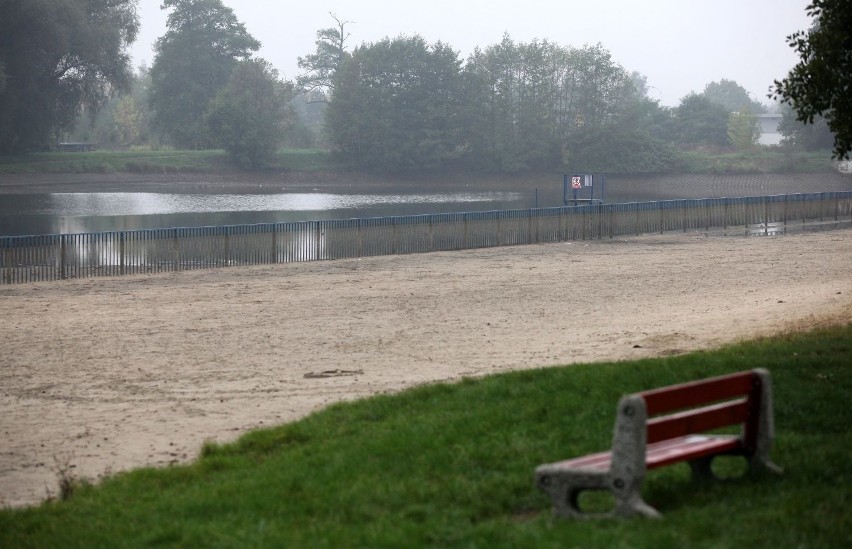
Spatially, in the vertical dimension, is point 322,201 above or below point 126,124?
below

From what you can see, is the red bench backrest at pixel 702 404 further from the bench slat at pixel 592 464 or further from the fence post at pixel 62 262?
the fence post at pixel 62 262

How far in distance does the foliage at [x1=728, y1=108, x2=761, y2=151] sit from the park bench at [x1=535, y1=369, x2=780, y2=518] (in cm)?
10235

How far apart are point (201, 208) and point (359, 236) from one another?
97.8 feet

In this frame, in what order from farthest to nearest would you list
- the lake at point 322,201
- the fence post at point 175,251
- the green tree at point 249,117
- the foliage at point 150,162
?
the green tree at point 249,117 < the foliage at point 150,162 < the lake at point 322,201 < the fence post at point 175,251

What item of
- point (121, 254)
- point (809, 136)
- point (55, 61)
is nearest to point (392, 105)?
point (55, 61)

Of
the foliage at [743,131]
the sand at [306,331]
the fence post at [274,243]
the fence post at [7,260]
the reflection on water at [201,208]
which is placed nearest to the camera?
the sand at [306,331]

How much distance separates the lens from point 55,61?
79438 mm

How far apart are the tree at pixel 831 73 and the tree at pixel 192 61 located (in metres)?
92.7

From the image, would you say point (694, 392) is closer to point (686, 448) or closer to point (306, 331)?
point (686, 448)

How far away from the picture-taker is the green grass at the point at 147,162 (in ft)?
262

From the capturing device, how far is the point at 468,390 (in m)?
11.1

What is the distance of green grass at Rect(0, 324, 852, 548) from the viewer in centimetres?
589

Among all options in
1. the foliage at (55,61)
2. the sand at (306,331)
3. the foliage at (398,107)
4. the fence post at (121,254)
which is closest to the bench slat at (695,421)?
the sand at (306,331)

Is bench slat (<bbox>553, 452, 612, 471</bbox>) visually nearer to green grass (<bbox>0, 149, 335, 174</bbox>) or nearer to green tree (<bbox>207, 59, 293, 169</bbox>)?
green grass (<bbox>0, 149, 335, 174</bbox>)
